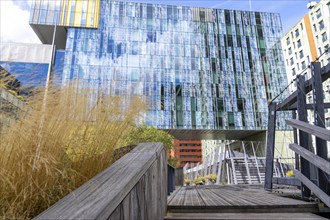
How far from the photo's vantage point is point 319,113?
293cm

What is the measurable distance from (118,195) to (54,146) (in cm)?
64

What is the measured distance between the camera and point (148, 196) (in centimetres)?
175

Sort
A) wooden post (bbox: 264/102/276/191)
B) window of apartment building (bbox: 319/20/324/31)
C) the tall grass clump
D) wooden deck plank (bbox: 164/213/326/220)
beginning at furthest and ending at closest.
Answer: window of apartment building (bbox: 319/20/324/31) → wooden post (bbox: 264/102/276/191) → wooden deck plank (bbox: 164/213/326/220) → the tall grass clump

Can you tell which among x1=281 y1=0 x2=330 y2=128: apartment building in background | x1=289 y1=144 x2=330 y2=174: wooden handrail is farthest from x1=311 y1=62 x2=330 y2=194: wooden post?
x1=281 y1=0 x2=330 y2=128: apartment building in background

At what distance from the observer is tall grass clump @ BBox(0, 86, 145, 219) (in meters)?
1.37

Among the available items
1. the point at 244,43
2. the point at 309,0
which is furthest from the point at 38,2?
the point at 309,0

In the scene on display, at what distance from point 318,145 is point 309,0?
42.8 m

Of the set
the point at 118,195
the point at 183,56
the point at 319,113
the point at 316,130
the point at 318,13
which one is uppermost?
the point at 318,13

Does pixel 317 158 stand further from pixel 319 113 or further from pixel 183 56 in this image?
pixel 183 56

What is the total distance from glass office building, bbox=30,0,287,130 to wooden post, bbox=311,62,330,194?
76.3ft

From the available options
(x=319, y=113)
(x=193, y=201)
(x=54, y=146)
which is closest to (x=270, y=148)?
(x=319, y=113)

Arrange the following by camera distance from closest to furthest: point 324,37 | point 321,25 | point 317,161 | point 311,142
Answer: point 317,161 → point 311,142 → point 324,37 → point 321,25

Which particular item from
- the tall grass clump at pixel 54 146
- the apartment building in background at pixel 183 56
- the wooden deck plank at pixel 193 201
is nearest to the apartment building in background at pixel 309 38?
the apartment building in background at pixel 183 56

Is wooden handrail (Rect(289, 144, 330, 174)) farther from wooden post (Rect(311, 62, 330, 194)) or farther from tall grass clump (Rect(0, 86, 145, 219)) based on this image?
tall grass clump (Rect(0, 86, 145, 219))
